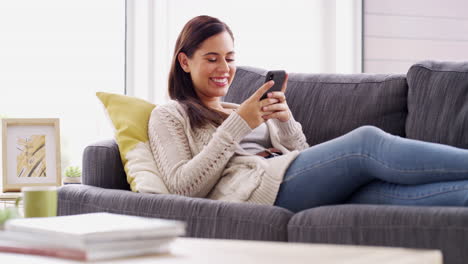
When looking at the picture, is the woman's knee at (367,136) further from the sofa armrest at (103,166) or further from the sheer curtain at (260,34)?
the sheer curtain at (260,34)

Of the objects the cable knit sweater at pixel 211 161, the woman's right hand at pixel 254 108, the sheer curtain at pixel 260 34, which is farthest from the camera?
the sheer curtain at pixel 260 34

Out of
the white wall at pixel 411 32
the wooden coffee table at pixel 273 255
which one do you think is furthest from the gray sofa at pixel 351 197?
the white wall at pixel 411 32

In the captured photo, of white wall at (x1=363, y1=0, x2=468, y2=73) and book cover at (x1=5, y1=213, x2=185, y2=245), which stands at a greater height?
white wall at (x1=363, y1=0, x2=468, y2=73)

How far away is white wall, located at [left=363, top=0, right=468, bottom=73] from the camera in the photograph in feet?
14.0

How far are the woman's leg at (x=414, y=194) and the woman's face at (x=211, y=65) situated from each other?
0.76m

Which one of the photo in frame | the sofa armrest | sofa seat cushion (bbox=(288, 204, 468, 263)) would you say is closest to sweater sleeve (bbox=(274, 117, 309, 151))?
the sofa armrest

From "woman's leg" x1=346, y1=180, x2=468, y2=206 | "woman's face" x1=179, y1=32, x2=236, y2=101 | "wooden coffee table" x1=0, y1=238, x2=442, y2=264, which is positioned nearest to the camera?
"wooden coffee table" x1=0, y1=238, x2=442, y2=264

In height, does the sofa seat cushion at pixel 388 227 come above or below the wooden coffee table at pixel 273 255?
below

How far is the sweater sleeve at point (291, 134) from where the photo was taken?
93.5 inches

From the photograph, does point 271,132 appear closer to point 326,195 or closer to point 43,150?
point 326,195

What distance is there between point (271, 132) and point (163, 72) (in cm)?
138

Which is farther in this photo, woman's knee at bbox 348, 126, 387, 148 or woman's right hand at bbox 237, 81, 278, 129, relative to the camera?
woman's right hand at bbox 237, 81, 278, 129

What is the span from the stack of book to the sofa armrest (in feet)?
4.02

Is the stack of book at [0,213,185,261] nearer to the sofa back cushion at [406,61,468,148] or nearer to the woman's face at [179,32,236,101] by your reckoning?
the woman's face at [179,32,236,101]
